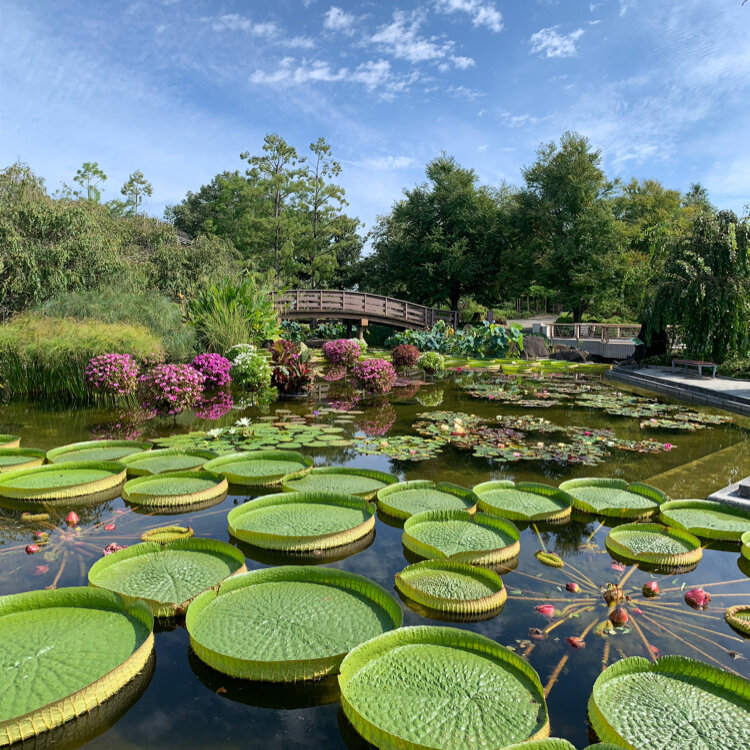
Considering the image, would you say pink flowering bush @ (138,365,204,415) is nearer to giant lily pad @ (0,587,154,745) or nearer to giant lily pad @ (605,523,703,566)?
giant lily pad @ (0,587,154,745)

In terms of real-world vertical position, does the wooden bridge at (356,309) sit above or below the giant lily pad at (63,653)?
above

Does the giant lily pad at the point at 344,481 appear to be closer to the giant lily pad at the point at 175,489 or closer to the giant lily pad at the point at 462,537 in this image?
the giant lily pad at the point at 175,489

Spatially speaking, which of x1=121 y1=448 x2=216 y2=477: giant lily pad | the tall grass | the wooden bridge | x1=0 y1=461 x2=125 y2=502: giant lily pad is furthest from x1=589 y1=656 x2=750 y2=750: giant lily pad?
the wooden bridge

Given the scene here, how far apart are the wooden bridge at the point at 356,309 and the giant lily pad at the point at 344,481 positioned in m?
16.7

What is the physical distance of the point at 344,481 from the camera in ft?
12.6

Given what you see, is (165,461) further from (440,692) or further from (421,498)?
(440,692)

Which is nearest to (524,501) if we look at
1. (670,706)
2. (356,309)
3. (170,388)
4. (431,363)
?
(670,706)

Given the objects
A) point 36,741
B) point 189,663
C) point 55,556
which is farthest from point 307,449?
point 36,741

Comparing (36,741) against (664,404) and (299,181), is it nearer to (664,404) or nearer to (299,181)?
(664,404)

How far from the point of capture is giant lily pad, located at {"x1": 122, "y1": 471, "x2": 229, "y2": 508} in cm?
341

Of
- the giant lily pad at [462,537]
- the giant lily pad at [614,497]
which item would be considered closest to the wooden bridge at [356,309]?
the giant lily pad at [614,497]

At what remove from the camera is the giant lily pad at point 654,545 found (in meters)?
2.68

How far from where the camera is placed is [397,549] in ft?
9.72

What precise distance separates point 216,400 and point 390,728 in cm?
686
